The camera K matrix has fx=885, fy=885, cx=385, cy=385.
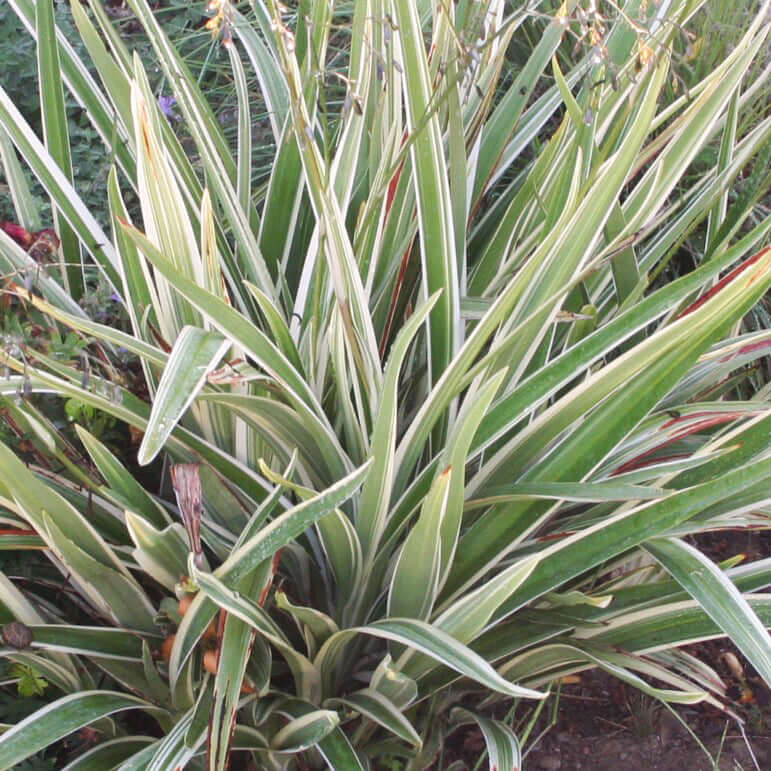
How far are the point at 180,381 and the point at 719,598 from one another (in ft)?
1.95

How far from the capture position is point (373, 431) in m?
0.98

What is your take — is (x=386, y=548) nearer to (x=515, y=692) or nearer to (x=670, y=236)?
(x=515, y=692)

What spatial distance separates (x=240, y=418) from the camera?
1.07 m

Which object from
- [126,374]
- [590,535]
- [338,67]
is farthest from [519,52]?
[590,535]

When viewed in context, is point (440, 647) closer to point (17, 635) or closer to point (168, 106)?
point (17, 635)

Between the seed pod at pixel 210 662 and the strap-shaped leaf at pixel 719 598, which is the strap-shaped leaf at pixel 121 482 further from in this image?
the strap-shaped leaf at pixel 719 598

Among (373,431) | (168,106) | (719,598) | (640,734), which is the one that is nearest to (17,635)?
(373,431)

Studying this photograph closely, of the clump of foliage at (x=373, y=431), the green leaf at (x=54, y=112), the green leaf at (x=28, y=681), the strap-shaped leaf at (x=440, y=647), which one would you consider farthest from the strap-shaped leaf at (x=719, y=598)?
the green leaf at (x=54, y=112)

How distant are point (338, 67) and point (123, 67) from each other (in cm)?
81

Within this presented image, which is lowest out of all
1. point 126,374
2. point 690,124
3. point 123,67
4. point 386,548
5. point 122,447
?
point 386,548

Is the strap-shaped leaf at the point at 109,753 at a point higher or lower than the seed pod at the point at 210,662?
lower

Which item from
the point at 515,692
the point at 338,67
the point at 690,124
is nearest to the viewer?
the point at 515,692

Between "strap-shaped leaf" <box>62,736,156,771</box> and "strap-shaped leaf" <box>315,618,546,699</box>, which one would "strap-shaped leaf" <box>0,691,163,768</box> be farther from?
"strap-shaped leaf" <box>315,618,546,699</box>

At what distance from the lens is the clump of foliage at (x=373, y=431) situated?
903 millimetres
